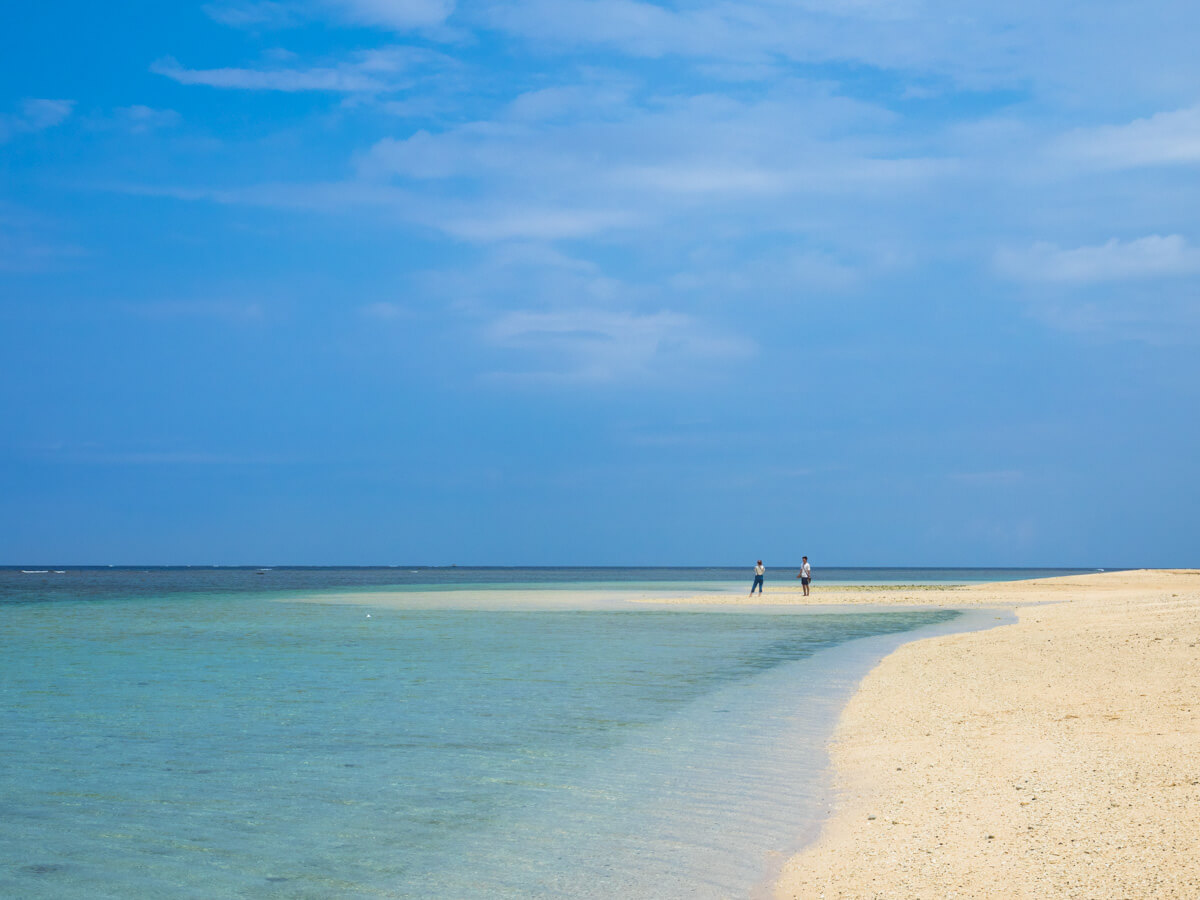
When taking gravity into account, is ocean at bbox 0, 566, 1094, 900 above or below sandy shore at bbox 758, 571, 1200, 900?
below

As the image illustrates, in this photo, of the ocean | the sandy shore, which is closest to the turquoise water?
the ocean

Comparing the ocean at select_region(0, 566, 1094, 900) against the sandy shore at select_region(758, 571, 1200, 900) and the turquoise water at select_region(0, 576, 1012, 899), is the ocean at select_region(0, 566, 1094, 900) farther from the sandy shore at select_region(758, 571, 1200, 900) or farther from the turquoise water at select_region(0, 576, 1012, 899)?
the sandy shore at select_region(758, 571, 1200, 900)

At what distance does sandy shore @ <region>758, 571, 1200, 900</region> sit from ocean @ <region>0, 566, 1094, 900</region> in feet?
2.00

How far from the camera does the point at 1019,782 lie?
987 centimetres

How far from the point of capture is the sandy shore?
281 inches

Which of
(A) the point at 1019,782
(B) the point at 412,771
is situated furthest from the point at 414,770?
(A) the point at 1019,782

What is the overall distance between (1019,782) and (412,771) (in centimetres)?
657

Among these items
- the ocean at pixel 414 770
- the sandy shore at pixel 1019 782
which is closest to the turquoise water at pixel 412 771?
the ocean at pixel 414 770

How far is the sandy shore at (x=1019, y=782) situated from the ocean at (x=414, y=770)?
610 millimetres

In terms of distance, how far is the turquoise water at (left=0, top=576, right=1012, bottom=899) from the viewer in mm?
→ 8055

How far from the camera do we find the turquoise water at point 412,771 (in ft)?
26.4

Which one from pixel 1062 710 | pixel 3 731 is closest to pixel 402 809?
pixel 3 731

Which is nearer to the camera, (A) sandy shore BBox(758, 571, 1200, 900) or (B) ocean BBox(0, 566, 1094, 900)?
(A) sandy shore BBox(758, 571, 1200, 900)

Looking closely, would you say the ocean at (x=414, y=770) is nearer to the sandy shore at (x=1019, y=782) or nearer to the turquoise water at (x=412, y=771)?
the turquoise water at (x=412, y=771)
